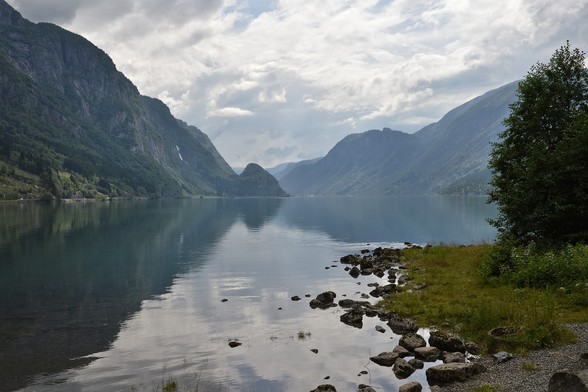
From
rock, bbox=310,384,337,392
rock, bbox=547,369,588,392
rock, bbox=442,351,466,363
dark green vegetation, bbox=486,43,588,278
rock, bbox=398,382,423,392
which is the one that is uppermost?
dark green vegetation, bbox=486,43,588,278

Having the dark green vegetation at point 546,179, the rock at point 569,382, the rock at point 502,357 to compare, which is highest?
the dark green vegetation at point 546,179

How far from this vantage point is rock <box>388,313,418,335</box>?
105 ft

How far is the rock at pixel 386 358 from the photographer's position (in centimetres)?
2591

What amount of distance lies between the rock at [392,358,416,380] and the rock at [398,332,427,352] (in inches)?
95.5

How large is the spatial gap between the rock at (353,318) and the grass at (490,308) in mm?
3125

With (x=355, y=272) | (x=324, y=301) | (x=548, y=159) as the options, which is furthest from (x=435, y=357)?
(x=355, y=272)

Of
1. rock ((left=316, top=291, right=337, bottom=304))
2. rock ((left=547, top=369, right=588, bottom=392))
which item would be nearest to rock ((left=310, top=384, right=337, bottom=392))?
rock ((left=547, top=369, right=588, bottom=392))

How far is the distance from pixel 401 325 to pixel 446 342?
20.3ft

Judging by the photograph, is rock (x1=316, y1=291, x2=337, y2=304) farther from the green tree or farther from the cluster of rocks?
the green tree

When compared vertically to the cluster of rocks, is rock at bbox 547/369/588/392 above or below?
above

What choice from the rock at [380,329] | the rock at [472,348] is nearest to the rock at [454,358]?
the rock at [472,348]

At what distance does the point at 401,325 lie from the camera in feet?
107

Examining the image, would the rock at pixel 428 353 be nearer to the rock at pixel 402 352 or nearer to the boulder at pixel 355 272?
the rock at pixel 402 352

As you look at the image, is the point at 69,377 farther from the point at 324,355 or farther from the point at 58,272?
the point at 58,272
